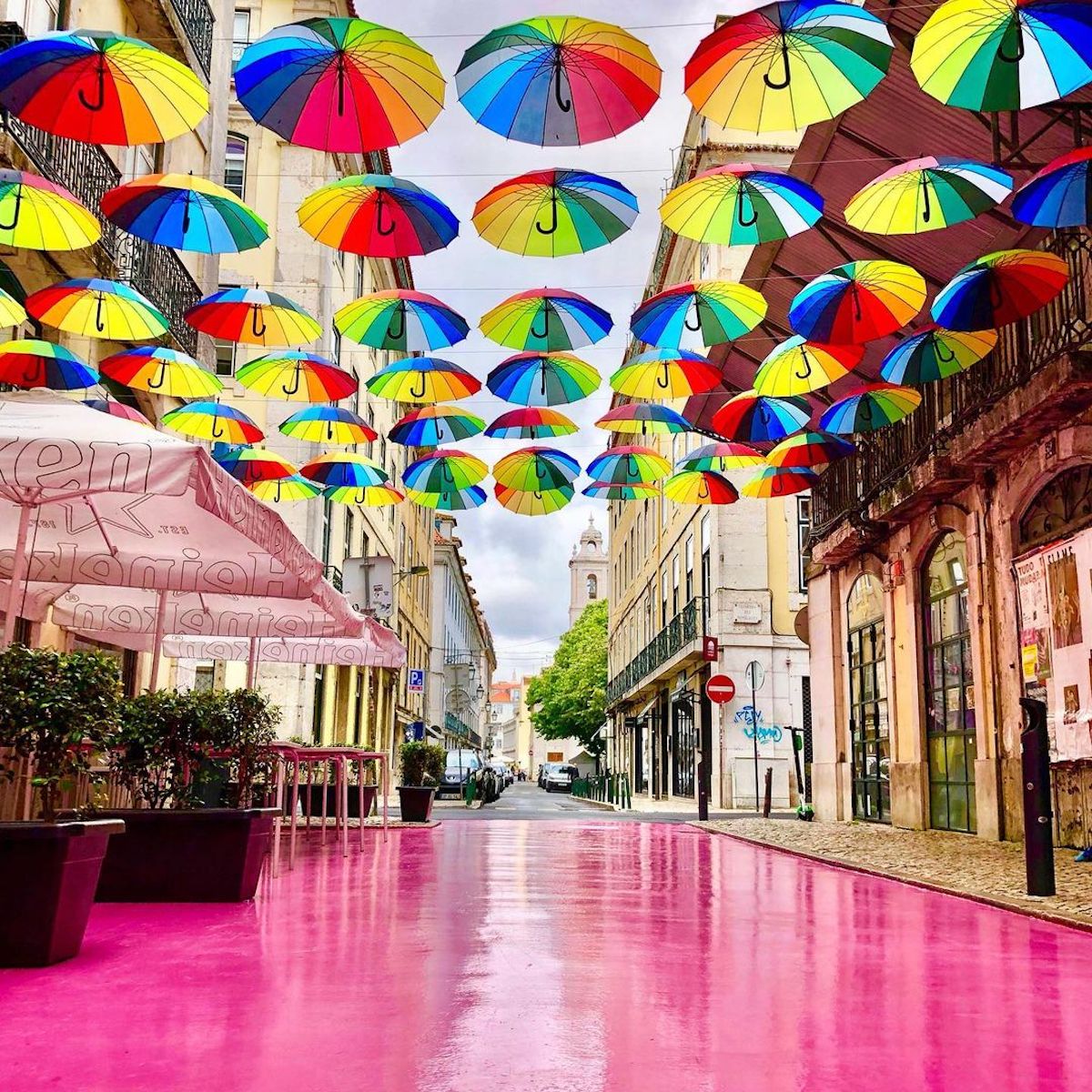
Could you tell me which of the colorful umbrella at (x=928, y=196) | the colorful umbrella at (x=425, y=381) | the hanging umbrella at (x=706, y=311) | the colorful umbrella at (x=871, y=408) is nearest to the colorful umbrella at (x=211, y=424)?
the colorful umbrella at (x=425, y=381)

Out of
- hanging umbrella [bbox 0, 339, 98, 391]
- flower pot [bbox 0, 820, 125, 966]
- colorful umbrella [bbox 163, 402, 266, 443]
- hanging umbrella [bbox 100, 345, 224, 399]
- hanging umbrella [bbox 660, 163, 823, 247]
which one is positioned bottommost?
flower pot [bbox 0, 820, 125, 966]

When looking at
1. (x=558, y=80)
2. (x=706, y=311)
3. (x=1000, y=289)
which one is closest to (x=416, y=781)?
(x=706, y=311)

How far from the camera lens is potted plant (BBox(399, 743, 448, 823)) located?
1745cm

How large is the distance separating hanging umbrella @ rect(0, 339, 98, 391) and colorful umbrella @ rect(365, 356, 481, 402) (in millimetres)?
3165

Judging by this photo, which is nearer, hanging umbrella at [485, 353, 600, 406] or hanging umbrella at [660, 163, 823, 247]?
hanging umbrella at [660, 163, 823, 247]

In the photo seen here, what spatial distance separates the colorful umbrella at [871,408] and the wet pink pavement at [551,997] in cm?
704

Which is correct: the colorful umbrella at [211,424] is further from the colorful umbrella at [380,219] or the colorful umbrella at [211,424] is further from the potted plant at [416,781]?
the potted plant at [416,781]

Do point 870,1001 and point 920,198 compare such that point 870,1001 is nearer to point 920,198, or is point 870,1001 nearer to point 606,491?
point 920,198

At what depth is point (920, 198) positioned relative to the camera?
8.98 meters

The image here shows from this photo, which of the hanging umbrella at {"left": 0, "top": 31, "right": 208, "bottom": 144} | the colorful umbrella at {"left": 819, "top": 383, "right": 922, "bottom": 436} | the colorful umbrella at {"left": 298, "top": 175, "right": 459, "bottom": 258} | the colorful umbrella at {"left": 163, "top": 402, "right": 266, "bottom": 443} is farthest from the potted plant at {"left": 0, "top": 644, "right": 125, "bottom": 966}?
the colorful umbrella at {"left": 819, "top": 383, "right": 922, "bottom": 436}

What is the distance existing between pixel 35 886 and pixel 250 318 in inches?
323

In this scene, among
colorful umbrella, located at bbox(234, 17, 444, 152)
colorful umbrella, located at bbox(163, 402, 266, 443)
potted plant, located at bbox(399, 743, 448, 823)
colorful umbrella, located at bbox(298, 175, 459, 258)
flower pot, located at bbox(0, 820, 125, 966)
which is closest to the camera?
flower pot, located at bbox(0, 820, 125, 966)

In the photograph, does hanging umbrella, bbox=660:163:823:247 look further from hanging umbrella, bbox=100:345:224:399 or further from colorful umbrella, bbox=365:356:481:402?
hanging umbrella, bbox=100:345:224:399

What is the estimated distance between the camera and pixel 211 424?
13.7 m
